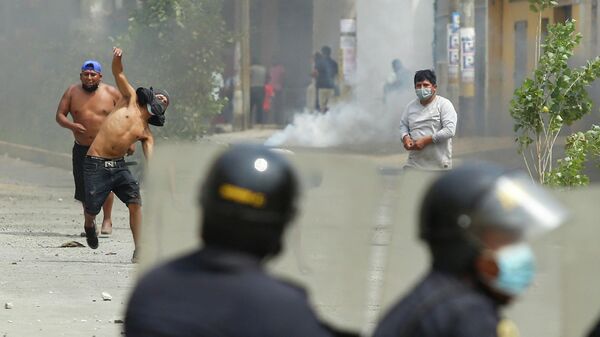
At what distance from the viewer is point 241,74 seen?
94.3 feet

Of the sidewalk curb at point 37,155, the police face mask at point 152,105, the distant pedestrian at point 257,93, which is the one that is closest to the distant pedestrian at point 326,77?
the distant pedestrian at point 257,93

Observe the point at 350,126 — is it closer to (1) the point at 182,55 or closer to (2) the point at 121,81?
(1) the point at 182,55

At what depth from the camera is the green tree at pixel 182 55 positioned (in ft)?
60.6

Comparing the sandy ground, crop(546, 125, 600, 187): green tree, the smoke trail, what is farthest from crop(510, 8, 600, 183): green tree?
the smoke trail

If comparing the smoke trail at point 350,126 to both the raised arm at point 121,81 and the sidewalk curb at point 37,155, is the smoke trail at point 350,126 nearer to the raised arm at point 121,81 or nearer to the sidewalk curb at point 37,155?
the sidewalk curb at point 37,155

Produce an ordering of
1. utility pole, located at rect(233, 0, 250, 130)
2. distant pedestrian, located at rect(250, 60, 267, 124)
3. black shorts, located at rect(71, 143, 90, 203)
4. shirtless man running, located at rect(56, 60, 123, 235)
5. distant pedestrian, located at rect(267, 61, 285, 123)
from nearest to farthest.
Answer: shirtless man running, located at rect(56, 60, 123, 235) < black shorts, located at rect(71, 143, 90, 203) < utility pole, located at rect(233, 0, 250, 130) < distant pedestrian, located at rect(250, 60, 267, 124) < distant pedestrian, located at rect(267, 61, 285, 123)

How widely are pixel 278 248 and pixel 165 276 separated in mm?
203

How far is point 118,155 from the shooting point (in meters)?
10.8

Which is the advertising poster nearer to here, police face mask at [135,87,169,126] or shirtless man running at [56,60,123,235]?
shirtless man running at [56,60,123,235]

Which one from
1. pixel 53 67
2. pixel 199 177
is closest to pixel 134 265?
pixel 199 177

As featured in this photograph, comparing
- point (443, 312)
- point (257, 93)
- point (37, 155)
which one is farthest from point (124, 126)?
point (257, 93)

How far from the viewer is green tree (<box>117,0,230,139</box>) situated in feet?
60.6

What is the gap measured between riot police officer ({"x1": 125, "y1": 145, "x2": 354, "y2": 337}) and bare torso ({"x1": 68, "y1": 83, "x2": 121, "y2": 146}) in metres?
9.06

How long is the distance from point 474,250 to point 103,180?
8094 millimetres
